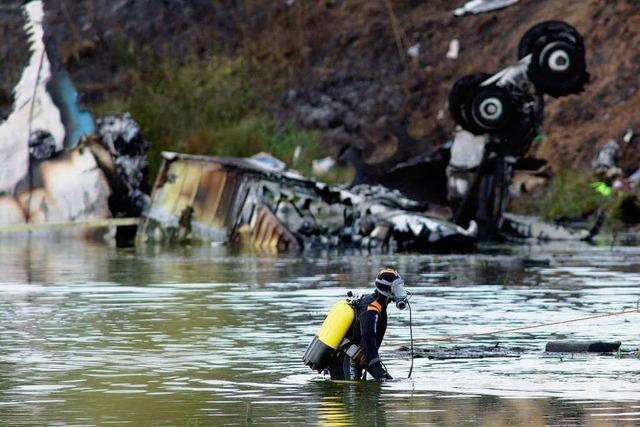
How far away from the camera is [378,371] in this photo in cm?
1681

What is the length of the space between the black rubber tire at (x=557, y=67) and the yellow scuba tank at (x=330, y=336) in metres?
26.9

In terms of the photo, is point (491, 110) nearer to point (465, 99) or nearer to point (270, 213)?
point (465, 99)

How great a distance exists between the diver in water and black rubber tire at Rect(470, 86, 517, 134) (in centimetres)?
2759

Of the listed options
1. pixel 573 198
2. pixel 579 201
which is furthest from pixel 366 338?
pixel 573 198

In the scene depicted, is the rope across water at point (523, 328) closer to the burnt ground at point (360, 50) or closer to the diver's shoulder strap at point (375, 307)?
the diver's shoulder strap at point (375, 307)

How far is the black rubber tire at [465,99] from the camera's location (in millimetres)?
43938

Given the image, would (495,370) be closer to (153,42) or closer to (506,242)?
(506,242)

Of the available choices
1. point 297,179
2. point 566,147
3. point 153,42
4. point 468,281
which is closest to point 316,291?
point 468,281

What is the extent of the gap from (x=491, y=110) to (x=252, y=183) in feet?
19.7

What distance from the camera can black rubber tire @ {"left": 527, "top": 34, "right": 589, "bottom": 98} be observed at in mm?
43000

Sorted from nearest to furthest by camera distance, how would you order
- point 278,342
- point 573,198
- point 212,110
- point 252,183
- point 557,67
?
point 278,342 → point 557,67 → point 252,183 → point 573,198 → point 212,110

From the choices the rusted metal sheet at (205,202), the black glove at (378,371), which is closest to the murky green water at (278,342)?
the black glove at (378,371)

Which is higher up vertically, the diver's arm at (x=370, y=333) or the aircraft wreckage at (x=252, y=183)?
the aircraft wreckage at (x=252, y=183)

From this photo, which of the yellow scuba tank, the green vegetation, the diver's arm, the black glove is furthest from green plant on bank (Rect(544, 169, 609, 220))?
the diver's arm
